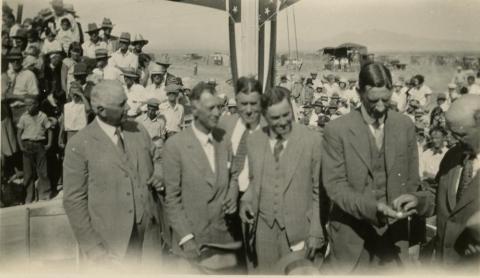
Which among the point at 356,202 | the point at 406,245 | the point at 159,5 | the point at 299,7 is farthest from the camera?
the point at 159,5

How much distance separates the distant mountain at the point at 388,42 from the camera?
4.43 meters

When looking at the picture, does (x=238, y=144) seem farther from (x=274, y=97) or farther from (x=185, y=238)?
(x=185, y=238)

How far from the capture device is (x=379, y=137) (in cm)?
260

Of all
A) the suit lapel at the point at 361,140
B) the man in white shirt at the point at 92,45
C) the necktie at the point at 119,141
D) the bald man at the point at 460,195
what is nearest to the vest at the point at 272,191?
the suit lapel at the point at 361,140

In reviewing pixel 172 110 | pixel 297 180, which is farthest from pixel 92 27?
pixel 297 180

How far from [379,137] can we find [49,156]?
9.57 ft

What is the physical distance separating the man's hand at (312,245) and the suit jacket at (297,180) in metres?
0.03

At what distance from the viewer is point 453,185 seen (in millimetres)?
2609

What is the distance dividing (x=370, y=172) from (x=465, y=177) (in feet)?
1.59

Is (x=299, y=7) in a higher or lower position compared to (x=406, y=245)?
higher

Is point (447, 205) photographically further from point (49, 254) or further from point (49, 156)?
point (49, 156)

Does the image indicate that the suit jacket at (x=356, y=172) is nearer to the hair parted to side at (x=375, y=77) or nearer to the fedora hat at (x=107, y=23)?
the hair parted to side at (x=375, y=77)

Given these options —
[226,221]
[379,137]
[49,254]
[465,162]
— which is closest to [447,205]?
[465,162]

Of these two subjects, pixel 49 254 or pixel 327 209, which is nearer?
pixel 327 209
